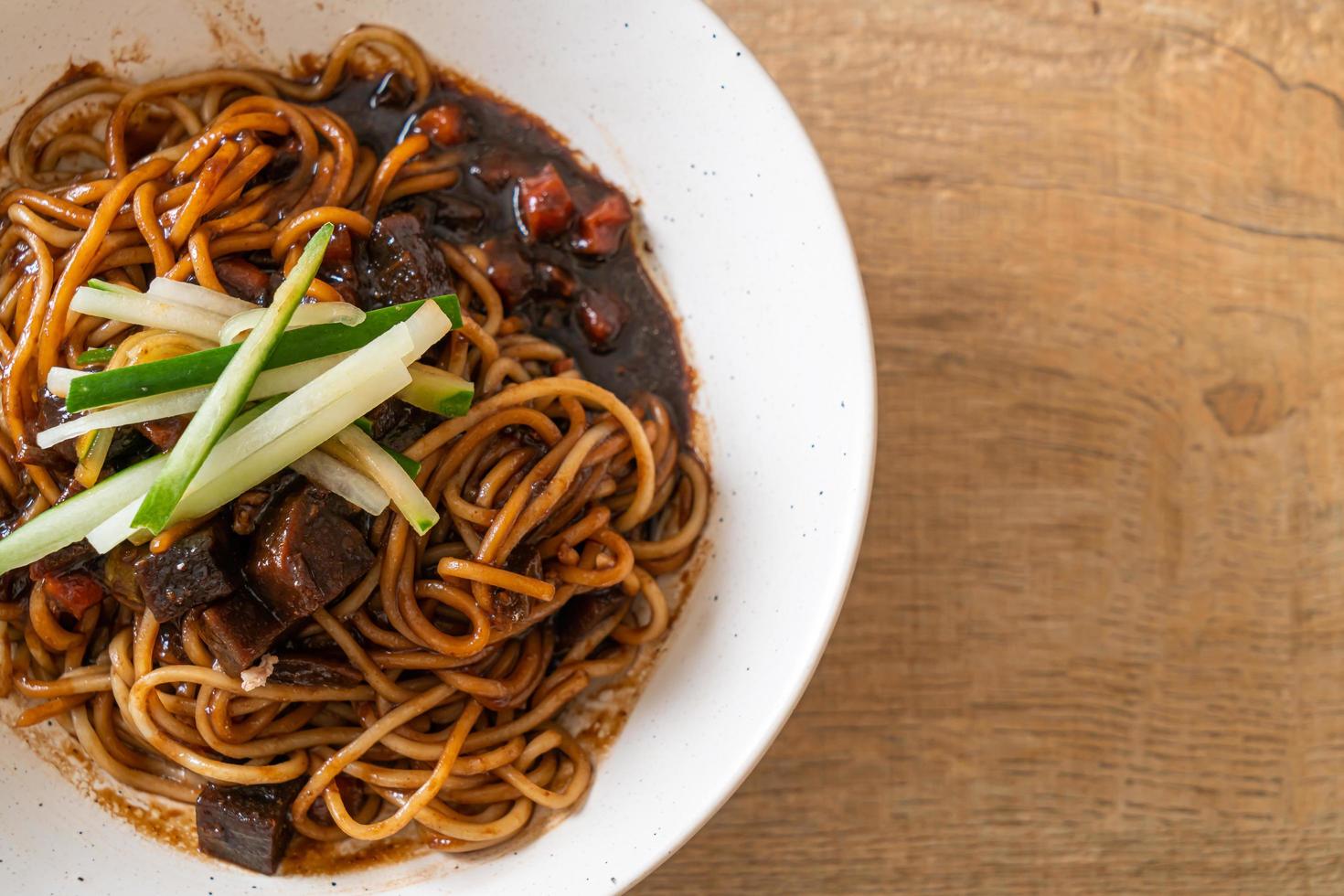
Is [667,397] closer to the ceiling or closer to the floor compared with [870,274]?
closer to the floor

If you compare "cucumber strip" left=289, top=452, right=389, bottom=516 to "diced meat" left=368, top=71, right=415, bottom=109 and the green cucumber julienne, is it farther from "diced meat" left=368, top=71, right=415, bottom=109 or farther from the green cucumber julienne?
"diced meat" left=368, top=71, right=415, bottom=109

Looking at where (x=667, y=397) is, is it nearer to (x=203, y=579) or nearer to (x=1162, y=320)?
(x=203, y=579)

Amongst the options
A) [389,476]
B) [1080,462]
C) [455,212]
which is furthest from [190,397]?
[1080,462]

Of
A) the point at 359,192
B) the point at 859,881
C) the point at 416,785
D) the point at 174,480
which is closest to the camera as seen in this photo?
the point at 174,480

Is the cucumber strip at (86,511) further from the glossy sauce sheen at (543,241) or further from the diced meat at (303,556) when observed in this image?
the glossy sauce sheen at (543,241)

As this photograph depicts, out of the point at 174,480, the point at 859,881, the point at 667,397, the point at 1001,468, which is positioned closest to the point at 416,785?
the point at 174,480

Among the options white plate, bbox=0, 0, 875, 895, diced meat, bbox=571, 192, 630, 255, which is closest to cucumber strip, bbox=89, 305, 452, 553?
diced meat, bbox=571, 192, 630, 255
